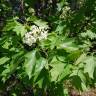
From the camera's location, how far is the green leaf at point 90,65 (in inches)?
94.6

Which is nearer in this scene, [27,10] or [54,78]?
[54,78]

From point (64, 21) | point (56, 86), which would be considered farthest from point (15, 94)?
point (64, 21)

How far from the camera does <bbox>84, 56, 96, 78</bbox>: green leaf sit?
2403 millimetres

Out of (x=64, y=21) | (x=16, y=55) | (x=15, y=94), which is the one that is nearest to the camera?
(x=16, y=55)

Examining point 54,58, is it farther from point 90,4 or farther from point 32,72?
point 90,4

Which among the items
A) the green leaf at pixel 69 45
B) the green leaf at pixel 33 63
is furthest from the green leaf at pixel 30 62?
the green leaf at pixel 69 45

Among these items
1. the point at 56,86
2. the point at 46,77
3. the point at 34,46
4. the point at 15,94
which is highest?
the point at 34,46

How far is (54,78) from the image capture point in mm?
2471

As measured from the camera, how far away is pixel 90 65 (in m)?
2.44

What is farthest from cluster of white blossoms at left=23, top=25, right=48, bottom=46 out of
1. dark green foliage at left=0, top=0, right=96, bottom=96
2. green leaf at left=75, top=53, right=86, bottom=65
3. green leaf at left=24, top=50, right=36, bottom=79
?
green leaf at left=75, top=53, right=86, bottom=65

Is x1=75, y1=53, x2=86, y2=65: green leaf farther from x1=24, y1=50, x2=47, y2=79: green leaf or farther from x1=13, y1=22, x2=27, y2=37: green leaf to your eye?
x1=13, y1=22, x2=27, y2=37: green leaf

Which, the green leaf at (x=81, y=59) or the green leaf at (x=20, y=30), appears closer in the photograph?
the green leaf at (x=81, y=59)

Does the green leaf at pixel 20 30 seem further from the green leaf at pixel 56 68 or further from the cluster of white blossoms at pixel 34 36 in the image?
the green leaf at pixel 56 68

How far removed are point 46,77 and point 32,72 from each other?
193mm
